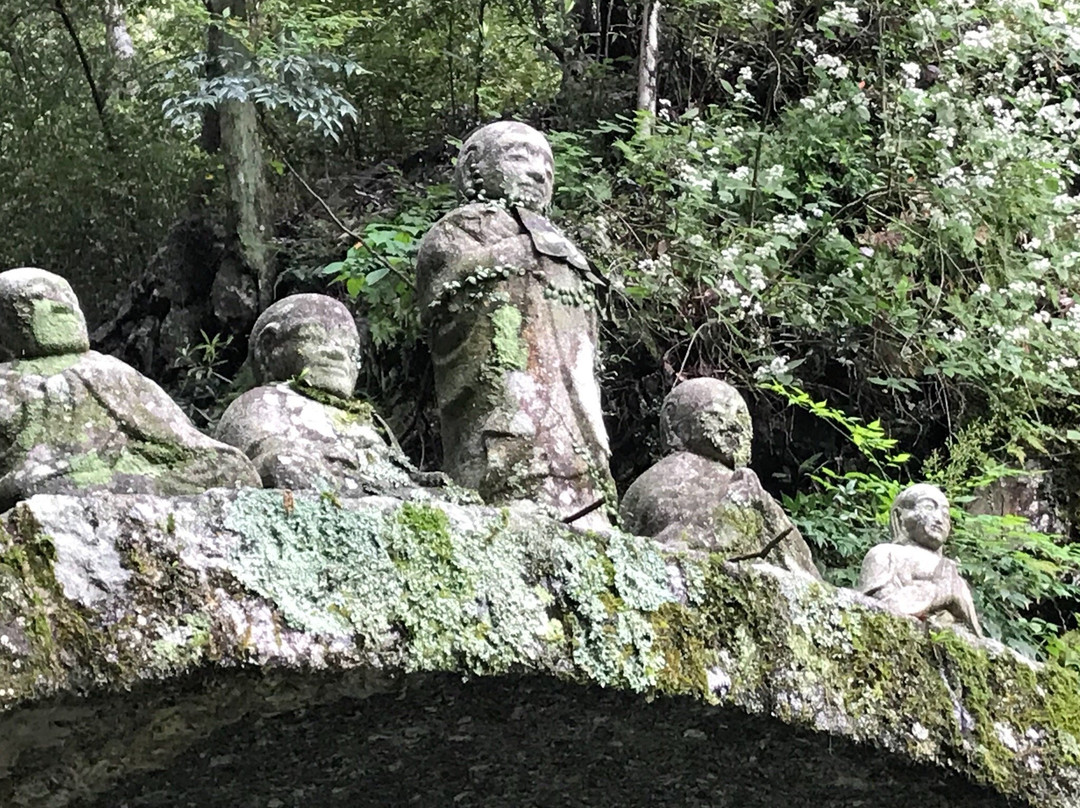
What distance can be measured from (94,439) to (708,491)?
5.77 feet

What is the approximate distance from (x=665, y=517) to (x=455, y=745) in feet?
3.17

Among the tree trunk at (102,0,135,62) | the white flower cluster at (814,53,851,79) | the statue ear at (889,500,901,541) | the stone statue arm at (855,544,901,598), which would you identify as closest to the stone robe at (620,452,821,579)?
the stone statue arm at (855,544,901,598)

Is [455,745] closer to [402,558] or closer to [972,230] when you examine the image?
[402,558]

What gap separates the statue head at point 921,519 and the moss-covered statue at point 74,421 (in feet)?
6.97

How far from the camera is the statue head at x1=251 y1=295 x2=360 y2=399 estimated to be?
3.74 m

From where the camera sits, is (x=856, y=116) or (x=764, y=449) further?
(x=856, y=116)

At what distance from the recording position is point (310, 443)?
3537 mm

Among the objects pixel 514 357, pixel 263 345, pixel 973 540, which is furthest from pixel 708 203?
pixel 263 345

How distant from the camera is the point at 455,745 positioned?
11.3 feet

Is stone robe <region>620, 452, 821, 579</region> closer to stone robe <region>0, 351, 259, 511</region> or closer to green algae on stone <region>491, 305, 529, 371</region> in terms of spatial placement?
green algae on stone <region>491, 305, 529, 371</region>

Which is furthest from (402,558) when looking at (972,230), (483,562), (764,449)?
(972,230)

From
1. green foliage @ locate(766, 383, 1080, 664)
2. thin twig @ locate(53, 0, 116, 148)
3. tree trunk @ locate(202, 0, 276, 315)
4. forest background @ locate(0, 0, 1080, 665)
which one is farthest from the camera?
thin twig @ locate(53, 0, 116, 148)

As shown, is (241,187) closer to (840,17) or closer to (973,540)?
(840,17)

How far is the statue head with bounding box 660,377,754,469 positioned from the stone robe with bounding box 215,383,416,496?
97 cm
